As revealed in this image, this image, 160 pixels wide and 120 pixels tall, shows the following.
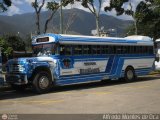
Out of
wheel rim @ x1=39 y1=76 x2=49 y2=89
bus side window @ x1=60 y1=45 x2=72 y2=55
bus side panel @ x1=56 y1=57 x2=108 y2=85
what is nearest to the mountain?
bus side panel @ x1=56 y1=57 x2=108 y2=85

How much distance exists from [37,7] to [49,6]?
806mm

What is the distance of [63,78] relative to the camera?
18.2 meters

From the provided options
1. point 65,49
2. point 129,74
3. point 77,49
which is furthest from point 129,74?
point 65,49

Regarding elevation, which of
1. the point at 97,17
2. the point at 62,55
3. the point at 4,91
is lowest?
the point at 4,91

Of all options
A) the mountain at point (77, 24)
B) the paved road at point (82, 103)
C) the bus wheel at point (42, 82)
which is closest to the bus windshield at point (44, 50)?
the bus wheel at point (42, 82)

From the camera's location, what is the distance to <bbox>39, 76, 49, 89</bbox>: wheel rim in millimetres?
17234

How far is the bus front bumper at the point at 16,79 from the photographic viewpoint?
1678 centimetres

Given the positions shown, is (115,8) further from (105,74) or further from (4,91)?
(4,91)

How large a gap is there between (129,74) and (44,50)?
595cm

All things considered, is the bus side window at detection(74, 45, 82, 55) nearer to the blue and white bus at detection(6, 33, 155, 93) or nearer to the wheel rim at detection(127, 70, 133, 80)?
the blue and white bus at detection(6, 33, 155, 93)

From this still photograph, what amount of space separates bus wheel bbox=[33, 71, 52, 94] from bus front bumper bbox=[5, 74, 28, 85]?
1.54ft

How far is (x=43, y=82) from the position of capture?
57.0 ft

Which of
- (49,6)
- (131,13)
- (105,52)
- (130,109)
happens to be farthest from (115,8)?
(130,109)

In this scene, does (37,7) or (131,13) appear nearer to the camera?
(37,7)
